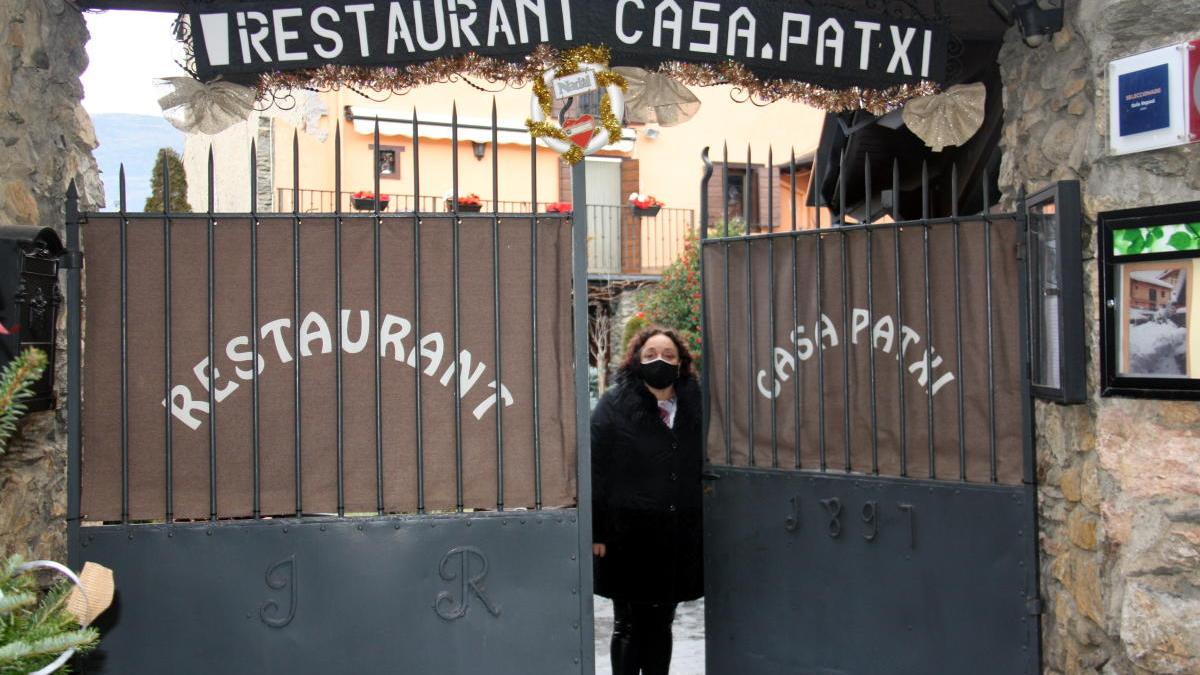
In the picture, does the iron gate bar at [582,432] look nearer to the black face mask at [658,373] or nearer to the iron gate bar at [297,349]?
the iron gate bar at [297,349]

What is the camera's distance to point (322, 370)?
3555 millimetres

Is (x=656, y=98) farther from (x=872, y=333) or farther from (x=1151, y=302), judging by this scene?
(x=1151, y=302)

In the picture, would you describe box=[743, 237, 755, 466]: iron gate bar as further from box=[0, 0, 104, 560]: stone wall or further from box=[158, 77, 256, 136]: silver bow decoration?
box=[0, 0, 104, 560]: stone wall

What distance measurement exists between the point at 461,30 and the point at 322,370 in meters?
1.29

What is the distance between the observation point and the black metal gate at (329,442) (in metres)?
3.44

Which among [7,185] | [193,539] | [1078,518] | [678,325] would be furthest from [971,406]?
[678,325]

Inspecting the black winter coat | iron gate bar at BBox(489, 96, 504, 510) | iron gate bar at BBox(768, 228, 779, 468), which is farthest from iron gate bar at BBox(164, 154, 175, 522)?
iron gate bar at BBox(768, 228, 779, 468)

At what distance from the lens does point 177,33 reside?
378 cm

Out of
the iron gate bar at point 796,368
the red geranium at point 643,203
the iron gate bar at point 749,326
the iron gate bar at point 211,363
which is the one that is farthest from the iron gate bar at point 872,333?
the red geranium at point 643,203

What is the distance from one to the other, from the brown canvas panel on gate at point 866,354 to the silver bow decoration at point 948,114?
0.44 meters

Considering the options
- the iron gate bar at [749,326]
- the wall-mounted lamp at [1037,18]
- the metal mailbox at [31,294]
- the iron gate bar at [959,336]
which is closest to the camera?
the metal mailbox at [31,294]

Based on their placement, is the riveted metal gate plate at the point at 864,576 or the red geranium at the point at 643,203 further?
the red geranium at the point at 643,203

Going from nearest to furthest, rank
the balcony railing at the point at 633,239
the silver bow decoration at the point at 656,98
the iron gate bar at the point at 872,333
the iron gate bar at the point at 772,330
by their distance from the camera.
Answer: the silver bow decoration at the point at 656,98 → the iron gate bar at the point at 872,333 → the iron gate bar at the point at 772,330 → the balcony railing at the point at 633,239

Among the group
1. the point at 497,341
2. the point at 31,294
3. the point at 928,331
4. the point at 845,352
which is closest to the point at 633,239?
the point at 845,352
